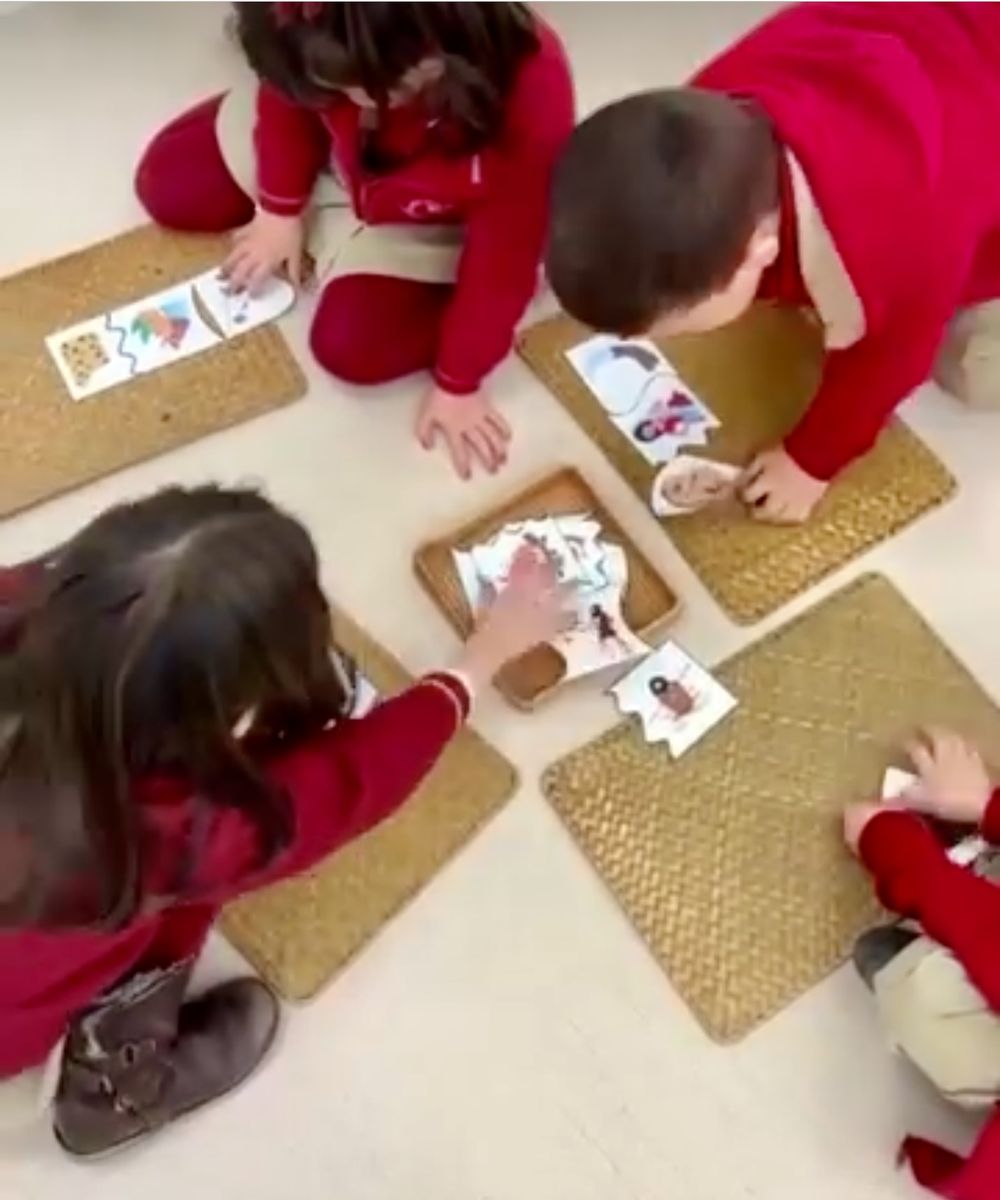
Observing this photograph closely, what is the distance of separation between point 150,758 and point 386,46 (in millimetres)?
594

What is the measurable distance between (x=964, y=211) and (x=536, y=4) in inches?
27.0

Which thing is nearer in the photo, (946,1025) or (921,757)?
(946,1025)

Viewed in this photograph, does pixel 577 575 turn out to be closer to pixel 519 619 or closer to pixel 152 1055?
pixel 519 619

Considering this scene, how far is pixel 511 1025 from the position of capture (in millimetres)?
1683

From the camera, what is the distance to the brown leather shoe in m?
1.56

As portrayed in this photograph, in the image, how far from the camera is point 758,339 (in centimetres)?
197

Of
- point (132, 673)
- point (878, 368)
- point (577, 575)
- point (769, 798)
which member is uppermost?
point (132, 673)

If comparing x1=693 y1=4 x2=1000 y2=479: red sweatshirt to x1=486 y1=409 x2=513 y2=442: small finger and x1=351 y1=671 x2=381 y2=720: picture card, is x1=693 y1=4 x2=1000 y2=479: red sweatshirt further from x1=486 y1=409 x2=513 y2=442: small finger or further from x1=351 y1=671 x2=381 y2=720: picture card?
x1=351 y1=671 x2=381 y2=720: picture card

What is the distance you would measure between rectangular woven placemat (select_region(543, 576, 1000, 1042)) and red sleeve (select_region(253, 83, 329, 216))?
2.03ft

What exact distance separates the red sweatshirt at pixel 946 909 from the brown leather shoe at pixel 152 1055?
0.55 meters

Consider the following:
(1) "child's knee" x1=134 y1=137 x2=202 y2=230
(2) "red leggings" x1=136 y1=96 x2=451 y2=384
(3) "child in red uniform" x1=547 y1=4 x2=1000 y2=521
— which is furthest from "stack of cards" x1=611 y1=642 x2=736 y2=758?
(1) "child's knee" x1=134 y1=137 x2=202 y2=230

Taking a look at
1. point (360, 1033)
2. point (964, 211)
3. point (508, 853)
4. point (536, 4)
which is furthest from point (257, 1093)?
point (536, 4)

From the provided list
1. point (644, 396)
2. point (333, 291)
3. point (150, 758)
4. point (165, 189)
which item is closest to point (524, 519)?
point (644, 396)

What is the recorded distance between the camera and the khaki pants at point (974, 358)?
1860 mm
